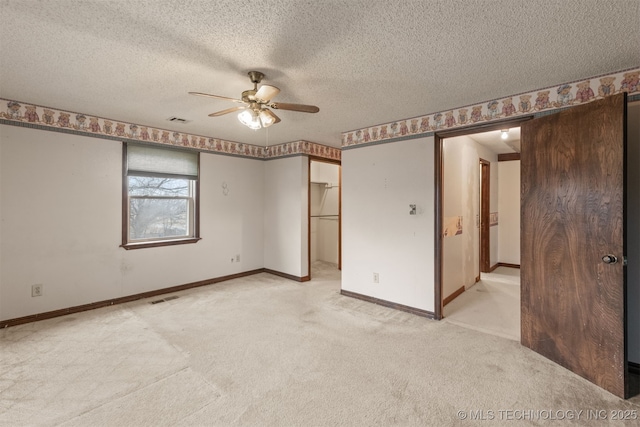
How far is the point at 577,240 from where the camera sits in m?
2.29

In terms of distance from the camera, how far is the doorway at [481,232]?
3.61 m

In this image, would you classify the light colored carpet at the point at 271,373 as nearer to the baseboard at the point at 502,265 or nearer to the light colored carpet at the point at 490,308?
the light colored carpet at the point at 490,308

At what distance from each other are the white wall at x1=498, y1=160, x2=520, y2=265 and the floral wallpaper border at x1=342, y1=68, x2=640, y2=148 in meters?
3.74

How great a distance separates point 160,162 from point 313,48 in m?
3.23

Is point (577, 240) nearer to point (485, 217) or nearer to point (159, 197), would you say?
point (485, 217)

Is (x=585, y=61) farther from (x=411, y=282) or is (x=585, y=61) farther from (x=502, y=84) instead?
(x=411, y=282)

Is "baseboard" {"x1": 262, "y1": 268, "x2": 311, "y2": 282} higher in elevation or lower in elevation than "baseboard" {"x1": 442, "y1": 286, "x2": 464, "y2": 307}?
higher

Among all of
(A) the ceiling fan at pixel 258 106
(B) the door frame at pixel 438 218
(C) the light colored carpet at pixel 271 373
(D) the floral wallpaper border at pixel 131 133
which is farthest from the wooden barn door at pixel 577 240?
(D) the floral wallpaper border at pixel 131 133

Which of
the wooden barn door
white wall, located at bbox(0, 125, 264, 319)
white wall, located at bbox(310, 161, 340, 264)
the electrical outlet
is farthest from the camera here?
white wall, located at bbox(310, 161, 340, 264)

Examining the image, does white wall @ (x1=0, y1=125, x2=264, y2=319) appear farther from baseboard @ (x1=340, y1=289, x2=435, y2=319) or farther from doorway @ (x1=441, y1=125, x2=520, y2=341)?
doorway @ (x1=441, y1=125, x2=520, y2=341)

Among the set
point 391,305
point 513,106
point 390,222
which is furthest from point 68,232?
point 513,106

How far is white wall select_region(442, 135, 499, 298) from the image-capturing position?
3.92 metres

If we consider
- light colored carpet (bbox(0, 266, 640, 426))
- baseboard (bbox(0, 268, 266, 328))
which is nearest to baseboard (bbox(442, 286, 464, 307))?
light colored carpet (bbox(0, 266, 640, 426))

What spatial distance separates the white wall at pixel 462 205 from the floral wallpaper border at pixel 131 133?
221cm
